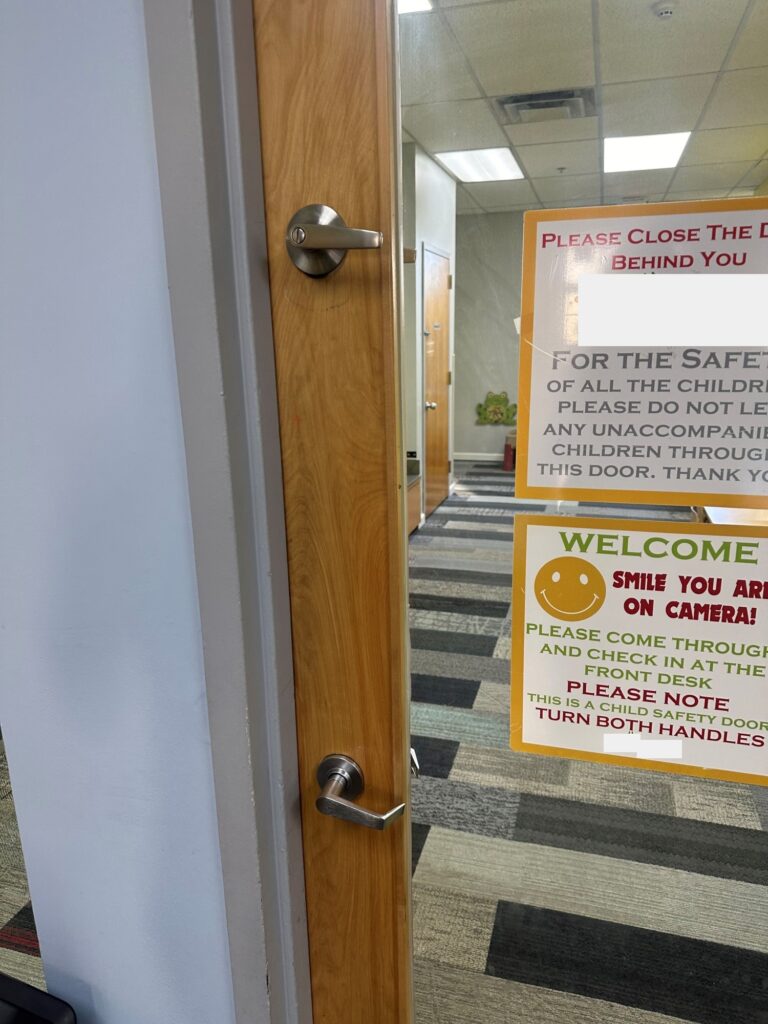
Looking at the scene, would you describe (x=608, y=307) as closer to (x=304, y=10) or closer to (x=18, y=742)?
(x=304, y=10)

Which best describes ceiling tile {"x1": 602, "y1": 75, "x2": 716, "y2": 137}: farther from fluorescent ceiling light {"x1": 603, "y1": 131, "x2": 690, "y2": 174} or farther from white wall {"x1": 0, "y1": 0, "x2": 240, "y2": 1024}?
white wall {"x1": 0, "y1": 0, "x2": 240, "y2": 1024}

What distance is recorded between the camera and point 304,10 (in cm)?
46

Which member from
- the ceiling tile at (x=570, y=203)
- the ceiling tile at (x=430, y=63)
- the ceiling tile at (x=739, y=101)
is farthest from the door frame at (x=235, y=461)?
the ceiling tile at (x=739, y=101)

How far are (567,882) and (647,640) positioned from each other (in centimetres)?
96

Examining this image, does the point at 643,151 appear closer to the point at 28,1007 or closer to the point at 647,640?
the point at 647,640

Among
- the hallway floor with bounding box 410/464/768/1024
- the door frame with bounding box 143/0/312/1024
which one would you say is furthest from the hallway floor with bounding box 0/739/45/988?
the door frame with bounding box 143/0/312/1024

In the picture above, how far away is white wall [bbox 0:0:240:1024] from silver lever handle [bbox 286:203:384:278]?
10 cm

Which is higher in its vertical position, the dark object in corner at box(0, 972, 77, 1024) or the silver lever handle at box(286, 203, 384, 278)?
the silver lever handle at box(286, 203, 384, 278)

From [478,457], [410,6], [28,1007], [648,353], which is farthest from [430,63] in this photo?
[28,1007]

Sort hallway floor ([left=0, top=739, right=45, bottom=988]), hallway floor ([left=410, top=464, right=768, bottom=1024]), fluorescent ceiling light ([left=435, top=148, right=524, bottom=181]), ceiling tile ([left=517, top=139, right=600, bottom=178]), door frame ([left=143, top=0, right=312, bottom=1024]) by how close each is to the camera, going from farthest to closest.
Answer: hallway floor ([left=0, top=739, right=45, bottom=988]) < hallway floor ([left=410, top=464, right=768, bottom=1024]) < fluorescent ceiling light ([left=435, top=148, right=524, bottom=181]) < ceiling tile ([left=517, top=139, right=600, bottom=178]) < door frame ([left=143, top=0, right=312, bottom=1024])

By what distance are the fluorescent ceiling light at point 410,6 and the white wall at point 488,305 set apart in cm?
16

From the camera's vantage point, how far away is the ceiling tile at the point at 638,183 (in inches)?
20.7

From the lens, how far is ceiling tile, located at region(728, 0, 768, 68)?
499mm

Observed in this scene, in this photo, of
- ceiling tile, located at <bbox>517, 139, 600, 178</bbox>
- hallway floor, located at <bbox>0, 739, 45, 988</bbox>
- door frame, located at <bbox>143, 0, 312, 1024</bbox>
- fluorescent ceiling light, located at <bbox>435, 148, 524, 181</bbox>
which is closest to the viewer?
door frame, located at <bbox>143, 0, 312, 1024</bbox>
